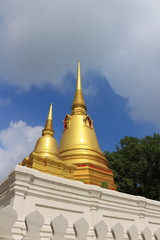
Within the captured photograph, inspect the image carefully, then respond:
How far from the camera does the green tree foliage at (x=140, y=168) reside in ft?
78.0

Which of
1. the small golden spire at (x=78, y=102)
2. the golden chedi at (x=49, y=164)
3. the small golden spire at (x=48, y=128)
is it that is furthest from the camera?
the small golden spire at (x=78, y=102)

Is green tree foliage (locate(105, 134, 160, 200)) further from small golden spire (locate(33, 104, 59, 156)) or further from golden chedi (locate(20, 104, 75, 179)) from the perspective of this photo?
golden chedi (locate(20, 104, 75, 179))

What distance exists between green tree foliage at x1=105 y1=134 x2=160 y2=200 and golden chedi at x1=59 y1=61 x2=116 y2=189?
18.8 ft

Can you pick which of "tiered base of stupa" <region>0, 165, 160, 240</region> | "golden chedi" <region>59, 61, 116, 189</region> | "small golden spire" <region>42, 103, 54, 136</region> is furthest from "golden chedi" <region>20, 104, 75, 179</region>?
"tiered base of stupa" <region>0, 165, 160, 240</region>

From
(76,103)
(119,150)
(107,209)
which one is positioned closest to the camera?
(107,209)

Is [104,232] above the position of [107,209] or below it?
below

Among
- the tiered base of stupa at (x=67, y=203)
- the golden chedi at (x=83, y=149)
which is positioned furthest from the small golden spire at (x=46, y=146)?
the tiered base of stupa at (x=67, y=203)

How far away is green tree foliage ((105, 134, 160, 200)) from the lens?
2377 centimetres

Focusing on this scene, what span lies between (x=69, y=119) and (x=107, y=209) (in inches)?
550

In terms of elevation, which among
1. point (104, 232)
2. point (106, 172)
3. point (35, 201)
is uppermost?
point (106, 172)

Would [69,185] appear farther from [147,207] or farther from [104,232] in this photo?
[147,207]

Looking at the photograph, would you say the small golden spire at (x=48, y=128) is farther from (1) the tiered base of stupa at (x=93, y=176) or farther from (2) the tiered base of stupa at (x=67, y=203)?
(2) the tiered base of stupa at (x=67, y=203)

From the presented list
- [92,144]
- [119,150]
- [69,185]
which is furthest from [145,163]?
[69,185]

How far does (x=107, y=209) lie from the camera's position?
8039 millimetres
